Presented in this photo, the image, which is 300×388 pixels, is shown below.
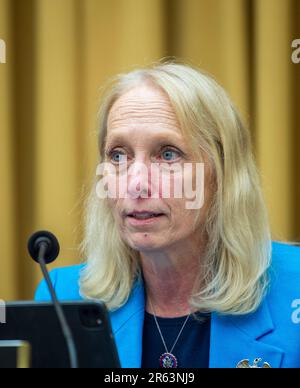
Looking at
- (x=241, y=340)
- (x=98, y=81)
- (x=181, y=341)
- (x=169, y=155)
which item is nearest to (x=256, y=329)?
(x=241, y=340)

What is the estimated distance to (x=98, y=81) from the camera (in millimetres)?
1611

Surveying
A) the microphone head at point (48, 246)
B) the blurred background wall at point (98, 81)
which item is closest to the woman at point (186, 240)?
the microphone head at point (48, 246)

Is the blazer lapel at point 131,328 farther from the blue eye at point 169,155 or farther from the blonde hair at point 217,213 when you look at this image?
the blue eye at point 169,155

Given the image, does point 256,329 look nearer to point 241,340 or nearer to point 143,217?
point 241,340

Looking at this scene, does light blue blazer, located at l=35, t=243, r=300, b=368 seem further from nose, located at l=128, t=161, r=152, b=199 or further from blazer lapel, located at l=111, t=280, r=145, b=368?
nose, located at l=128, t=161, r=152, b=199

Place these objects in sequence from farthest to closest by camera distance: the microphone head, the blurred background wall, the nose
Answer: the blurred background wall < the nose < the microphone head

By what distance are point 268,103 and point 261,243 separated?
1.76 feet

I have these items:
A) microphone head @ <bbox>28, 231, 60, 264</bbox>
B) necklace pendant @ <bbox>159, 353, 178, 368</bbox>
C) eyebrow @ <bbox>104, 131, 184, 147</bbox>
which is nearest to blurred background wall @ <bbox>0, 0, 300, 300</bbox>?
eyebrow @ <bbox>104, 131, 184, 147</bbox>

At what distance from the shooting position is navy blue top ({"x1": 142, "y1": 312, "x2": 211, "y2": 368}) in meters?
1.12

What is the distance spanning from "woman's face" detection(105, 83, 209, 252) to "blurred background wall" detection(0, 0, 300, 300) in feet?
1.54

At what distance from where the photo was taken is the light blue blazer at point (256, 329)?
1.07m

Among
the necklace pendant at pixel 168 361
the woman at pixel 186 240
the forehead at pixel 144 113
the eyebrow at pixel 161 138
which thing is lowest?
the necklace pendant at pixel 168 361

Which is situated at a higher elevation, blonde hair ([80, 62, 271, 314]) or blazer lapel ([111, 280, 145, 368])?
blonde hair ([80, 62, 271, 314])

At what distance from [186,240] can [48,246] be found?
1.32ft
